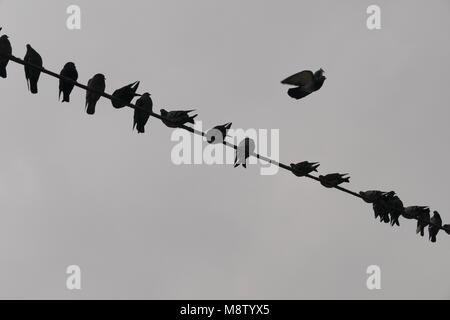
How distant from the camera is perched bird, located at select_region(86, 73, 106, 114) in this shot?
953 cm

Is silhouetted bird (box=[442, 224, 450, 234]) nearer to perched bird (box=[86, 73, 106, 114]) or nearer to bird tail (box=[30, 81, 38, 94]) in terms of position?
perched bird (box=[86, 73, 106, 114])

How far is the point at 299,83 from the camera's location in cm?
958

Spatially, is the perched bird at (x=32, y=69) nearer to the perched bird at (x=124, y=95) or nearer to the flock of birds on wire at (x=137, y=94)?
the flock of birds on wire at (x=137, y=94)

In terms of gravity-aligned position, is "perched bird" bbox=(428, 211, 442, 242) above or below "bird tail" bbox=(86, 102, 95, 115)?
below

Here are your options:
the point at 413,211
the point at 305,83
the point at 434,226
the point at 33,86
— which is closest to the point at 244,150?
the point at 305,83

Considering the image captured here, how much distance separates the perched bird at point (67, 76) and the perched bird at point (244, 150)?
8.99 ft

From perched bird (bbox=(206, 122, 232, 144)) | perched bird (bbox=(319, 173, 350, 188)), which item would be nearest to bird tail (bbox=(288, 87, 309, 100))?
perched bird (bbox=(206, 122, 232, 144))

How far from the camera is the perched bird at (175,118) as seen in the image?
9.55 meters

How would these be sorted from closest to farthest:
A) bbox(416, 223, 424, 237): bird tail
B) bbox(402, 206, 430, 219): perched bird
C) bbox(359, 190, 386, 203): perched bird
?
1. bbox(359, 190, 386, 203): perched bird
2. bbox(402, 206, 430, 219): perched bird
3. bbox(416, 223, 424, 237): bird tail

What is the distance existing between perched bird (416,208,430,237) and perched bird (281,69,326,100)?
493 cm

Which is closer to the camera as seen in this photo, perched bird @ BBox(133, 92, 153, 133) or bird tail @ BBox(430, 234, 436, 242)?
perched bird @ BBox(133, 92, 153, 133)

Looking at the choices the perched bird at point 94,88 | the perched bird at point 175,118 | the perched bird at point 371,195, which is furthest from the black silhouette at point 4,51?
the perched bird at point 371,195

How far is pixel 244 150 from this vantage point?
33.6 feet
